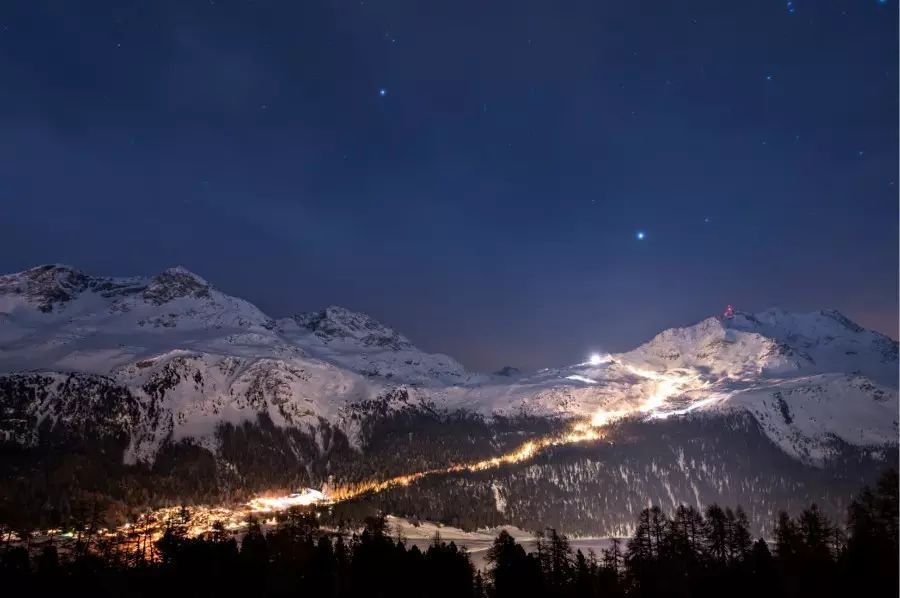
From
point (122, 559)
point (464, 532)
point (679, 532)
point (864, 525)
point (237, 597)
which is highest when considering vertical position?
point (864, 525)

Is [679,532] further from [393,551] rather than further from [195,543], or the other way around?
[195,543]

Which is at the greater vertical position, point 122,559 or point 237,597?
point 237,597

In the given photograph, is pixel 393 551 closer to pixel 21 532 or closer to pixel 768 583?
pixel 768 583

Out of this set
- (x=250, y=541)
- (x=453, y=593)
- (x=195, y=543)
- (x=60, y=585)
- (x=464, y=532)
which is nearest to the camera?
(x=453, y=593)

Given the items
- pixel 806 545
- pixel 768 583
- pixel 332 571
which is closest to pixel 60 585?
pixel 332 571

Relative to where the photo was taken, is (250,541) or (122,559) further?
(122,559)

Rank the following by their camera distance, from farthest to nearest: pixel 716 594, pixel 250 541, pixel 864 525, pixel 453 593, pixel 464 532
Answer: pixel 464 532, pixel 250 541, pixel 453 593, pixel 864 525, pixel 716 594
